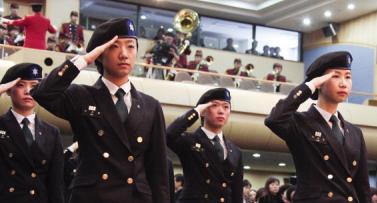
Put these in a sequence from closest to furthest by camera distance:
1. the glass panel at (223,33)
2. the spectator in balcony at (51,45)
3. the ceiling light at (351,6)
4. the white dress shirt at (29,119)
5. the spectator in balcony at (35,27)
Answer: the white dress shirt at (29,119), the spectator in balcony at (35,27), the spectator in balcony at (51,45), the ceiling light at (351,6), the glass panel at (223,33)

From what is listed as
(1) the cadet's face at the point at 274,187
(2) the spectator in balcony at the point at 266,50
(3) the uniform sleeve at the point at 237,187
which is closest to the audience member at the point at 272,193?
(1) the cadet's face at the point at 274,187

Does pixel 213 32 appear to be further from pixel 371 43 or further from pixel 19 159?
pixel 19 159

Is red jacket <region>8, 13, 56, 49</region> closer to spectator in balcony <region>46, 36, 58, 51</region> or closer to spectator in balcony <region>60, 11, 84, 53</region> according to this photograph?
spectator in balcony <region>46, 36, 58, 51</region>

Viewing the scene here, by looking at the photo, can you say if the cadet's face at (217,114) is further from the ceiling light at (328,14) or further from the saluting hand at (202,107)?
the ceiling light at (328,14)

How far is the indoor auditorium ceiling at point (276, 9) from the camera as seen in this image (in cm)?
1931

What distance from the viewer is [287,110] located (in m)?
4.22

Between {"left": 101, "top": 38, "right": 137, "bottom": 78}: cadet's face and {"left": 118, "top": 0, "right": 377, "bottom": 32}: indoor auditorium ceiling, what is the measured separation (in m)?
16.1

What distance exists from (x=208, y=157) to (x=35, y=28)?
684cm

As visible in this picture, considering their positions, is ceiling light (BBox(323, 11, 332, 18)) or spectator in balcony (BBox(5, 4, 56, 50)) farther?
ceiling light (BBox(323, 11, 332, 18))

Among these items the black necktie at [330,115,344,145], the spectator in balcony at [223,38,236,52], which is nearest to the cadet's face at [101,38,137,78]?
the black necktie at [330,115,344,145]

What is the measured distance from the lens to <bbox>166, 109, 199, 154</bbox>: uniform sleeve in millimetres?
5531

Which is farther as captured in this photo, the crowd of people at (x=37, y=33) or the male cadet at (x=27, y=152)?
the crowd of people at (x=37, y=33)

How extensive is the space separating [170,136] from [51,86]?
239 centimetres

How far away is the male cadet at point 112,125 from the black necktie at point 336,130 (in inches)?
51.6
